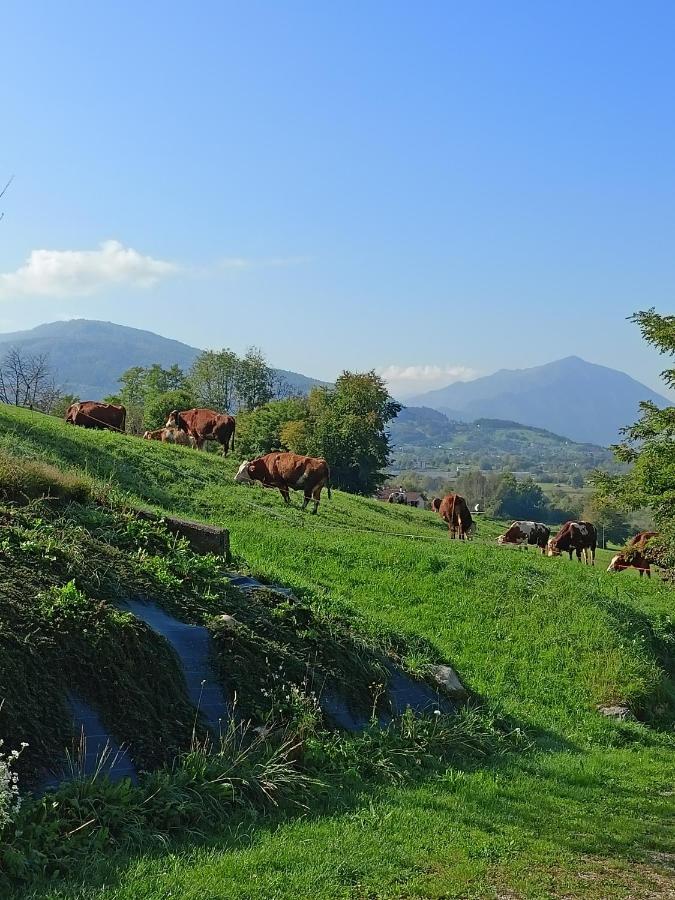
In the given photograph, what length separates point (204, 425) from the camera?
3972 centimetres

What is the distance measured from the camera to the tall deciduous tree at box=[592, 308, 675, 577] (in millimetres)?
24562

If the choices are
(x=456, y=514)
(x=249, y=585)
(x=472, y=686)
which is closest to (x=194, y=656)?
(x=249, y=585)

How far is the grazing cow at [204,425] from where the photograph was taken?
3919 cm

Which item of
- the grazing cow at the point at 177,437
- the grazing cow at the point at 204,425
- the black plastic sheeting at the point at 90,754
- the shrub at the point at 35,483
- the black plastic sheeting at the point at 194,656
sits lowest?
the black plastic sheeting at the point at 90,754

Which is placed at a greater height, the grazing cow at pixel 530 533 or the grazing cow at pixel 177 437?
the grazing cow at pixel 177 437

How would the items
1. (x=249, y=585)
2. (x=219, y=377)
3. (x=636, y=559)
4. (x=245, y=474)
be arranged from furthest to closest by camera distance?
(x=219, y=377), (x=636, y=559), (x=245, y=474), (x=249, y=585)

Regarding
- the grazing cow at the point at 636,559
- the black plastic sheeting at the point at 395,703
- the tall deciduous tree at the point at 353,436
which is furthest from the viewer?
the tall deciduous tree at the point at 353,436

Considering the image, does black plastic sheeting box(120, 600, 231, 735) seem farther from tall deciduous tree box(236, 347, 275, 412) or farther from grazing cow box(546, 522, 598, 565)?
tall deciduous tree box(236, 347, 275, 412)

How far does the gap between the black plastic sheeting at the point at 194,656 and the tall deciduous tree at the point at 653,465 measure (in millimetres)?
17847

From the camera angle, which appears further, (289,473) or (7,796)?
(289,473)

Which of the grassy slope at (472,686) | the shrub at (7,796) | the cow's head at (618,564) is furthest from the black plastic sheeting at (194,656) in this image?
the cow's head at (618,564)

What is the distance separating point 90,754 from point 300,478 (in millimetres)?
21979

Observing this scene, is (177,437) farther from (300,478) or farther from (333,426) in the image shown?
(333,426)

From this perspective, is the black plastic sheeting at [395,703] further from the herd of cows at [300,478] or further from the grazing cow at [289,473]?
the grazing cow at [289,473]
